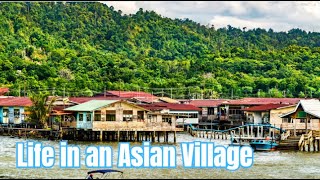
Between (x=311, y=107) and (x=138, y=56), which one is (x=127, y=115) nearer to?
(x=311, y=107)

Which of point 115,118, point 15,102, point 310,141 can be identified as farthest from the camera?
point 15,102

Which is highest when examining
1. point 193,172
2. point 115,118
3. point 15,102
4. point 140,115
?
point 15,102

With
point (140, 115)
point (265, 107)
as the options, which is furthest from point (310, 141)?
point (265, 107)

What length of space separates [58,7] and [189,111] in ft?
292

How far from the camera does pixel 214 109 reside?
258 feet

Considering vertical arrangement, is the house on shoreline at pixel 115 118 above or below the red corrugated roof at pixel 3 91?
below

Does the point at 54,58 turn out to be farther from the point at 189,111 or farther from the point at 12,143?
the point at 12,143

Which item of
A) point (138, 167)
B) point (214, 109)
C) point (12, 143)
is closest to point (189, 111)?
point (214, 109)

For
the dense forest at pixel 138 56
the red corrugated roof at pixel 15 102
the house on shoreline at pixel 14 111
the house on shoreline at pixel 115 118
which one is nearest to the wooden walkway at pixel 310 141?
the house on shoreline at pixel 115 118

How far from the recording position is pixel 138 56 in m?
124

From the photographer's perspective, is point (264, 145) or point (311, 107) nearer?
point (264, 145)

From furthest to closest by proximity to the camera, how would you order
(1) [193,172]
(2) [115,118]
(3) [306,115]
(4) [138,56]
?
(4) [138,56], (2) [115,118], (3) [306,115], (1) [193,172]

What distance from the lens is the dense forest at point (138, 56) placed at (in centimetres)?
9662

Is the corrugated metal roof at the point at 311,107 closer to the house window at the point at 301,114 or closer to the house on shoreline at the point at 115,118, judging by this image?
the house window at the point at 301,114
